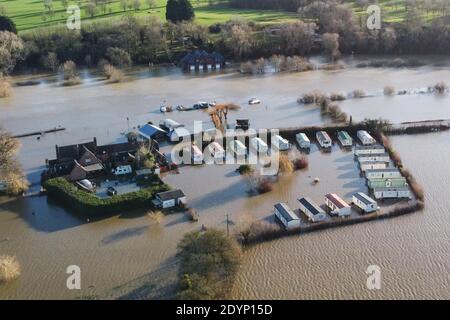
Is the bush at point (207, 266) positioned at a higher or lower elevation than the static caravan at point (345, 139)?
lower

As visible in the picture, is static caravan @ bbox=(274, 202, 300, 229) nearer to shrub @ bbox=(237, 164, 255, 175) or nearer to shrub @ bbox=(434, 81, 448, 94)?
shrub @ bbox=(237, 164, 255, 175)

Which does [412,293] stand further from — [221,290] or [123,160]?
[123,160]

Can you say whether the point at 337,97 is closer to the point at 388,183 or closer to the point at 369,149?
the point at 369,149

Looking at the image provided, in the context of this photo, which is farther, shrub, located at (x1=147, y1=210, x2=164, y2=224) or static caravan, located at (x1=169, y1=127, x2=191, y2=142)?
static caravan, located at (x1=169, y1=127, x2=191, y2=142)

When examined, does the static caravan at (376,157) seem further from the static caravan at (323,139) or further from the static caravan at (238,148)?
the static caravan at (238,148)

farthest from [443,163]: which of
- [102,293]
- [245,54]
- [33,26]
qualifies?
[33,26]

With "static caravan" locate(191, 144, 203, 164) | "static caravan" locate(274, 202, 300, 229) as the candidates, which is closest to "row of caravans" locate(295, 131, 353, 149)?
"static caravan" locate(191, 144, 203, 164)

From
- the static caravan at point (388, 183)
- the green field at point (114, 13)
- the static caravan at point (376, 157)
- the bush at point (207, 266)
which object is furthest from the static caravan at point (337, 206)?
the green field at point (114, 13)
